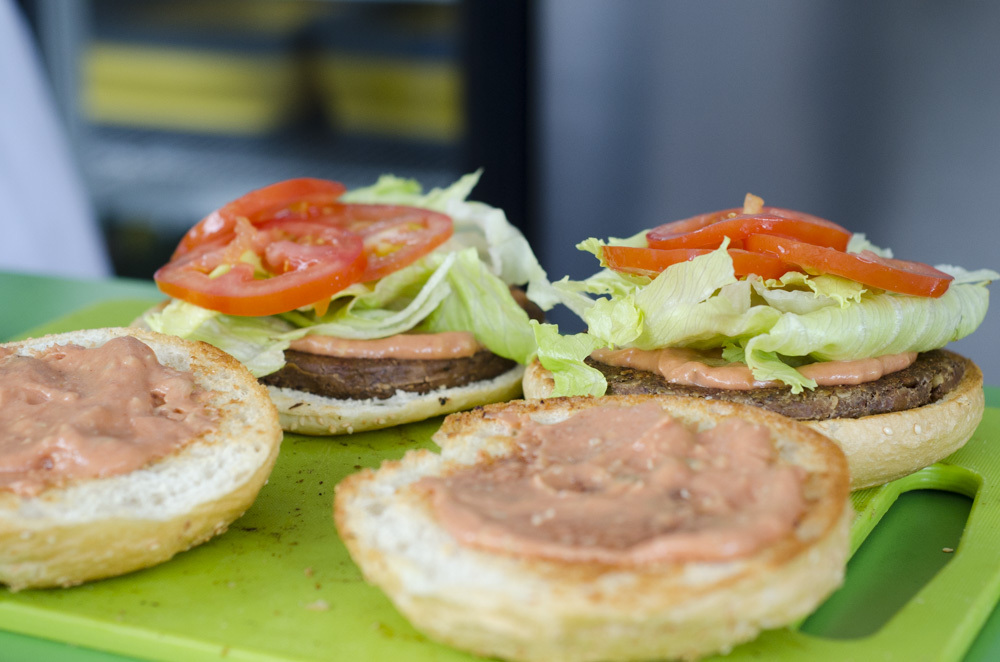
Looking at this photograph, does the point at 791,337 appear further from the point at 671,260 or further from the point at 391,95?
the point at 391,95

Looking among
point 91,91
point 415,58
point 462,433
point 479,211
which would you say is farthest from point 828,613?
point 91,91

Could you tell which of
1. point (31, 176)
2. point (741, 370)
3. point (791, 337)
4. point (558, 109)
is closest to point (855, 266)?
point (791, 337)

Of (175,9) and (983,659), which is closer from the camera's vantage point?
(983,659)

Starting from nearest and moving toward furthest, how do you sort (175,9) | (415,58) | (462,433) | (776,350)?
(462,433) < (776,350) < (415,58) < (175,9)

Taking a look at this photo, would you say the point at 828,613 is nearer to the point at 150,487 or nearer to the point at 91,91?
the point at 150,487

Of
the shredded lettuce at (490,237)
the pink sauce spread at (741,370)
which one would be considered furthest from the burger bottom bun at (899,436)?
the shredded lettuce at (490,237)

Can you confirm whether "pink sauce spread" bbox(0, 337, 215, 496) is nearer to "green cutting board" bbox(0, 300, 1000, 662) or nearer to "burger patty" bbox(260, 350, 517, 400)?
"green cutting board" bbox(0, 300, 1000, 662)
